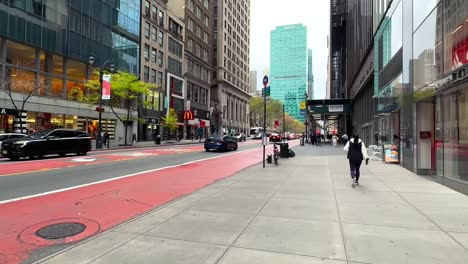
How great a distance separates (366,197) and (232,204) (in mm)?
3468

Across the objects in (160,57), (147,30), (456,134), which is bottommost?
(456,134)

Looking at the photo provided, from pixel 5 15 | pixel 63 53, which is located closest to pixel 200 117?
pixel 63 53

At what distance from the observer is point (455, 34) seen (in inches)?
394

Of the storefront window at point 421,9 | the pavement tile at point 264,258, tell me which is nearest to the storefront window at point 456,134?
the storefront window at point 421,9

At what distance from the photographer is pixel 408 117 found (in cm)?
1484

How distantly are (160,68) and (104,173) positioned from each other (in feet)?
147

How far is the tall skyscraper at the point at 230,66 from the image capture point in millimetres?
90250

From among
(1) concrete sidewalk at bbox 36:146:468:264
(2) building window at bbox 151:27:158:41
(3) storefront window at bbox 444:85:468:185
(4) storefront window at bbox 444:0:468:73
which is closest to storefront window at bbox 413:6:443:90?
(4) storefront window at bbox 444:0:468:73

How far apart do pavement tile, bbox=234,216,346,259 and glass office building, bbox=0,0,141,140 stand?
92.0 feet

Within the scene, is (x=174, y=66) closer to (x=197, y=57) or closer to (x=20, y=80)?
(x=197, y=57)

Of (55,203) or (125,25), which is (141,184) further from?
(125,25)

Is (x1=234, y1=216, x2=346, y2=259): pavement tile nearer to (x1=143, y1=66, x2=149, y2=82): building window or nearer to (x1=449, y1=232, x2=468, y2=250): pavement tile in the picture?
(x1=449, y1=232, x2=468, y2=250): pavement tile

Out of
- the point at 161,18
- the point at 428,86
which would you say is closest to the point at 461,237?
the point at 428,86

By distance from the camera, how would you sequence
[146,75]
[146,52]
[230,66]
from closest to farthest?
[146,52]
[146,75]
[230,66]
